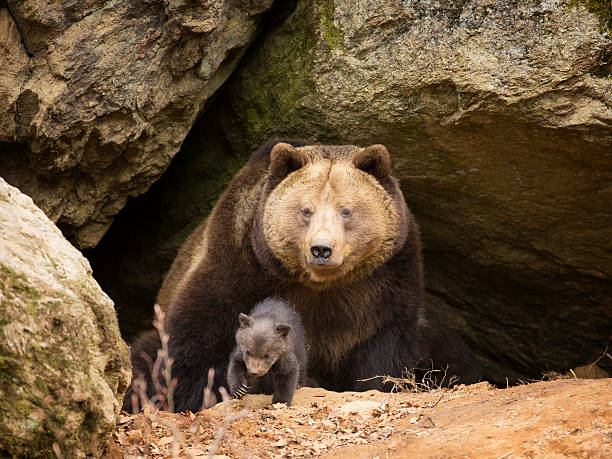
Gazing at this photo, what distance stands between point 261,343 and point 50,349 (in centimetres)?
206

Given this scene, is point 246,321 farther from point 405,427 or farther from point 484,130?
point 484,130

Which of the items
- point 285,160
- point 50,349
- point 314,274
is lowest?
point 314,274

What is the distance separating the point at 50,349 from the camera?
3.43 m

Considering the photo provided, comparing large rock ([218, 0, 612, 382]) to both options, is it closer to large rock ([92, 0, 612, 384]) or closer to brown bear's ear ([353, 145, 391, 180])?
large rock ([92, 0, 612, 384])

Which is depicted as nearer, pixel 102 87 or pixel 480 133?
pixel 102 87

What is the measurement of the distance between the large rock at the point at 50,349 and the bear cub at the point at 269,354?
4.88 ft

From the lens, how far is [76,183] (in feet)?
22.4

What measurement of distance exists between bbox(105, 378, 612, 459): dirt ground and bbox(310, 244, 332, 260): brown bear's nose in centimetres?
107

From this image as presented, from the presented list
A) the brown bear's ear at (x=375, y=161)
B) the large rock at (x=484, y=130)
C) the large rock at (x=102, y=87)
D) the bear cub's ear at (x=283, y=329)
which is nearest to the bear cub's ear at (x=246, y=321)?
the bear cub's ear at (x=283, y=329)

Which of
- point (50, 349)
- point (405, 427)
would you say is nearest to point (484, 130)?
point (405, 427)

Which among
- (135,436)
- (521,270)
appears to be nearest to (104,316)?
(135,436)

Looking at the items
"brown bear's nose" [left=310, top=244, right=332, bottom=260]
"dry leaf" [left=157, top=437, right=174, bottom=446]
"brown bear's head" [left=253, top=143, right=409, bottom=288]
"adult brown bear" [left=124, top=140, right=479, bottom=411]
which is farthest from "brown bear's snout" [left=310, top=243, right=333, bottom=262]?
"dry leaf" [left=157, top=437, right=174, bottom=446]

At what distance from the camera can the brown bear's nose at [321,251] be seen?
5.43 meters

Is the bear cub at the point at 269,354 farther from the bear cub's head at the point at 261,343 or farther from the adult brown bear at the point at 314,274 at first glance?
the adult brown bear at the point at 314,274
